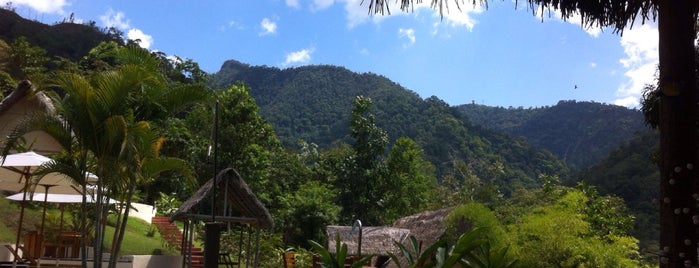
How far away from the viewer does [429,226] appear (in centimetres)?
1477

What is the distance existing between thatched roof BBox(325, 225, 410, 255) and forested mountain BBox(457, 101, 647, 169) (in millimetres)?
43893

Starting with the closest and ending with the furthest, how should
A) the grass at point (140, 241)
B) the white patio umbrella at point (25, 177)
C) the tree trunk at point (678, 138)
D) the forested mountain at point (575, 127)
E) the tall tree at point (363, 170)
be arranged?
1. the tree trunk at point (678, 138)
2. the white patio umbrella at point (25, 177)
3. the grass at point (140, 241)
4. the tall tree at point (363, 170)
5. the forested mountain at point (575, 127)

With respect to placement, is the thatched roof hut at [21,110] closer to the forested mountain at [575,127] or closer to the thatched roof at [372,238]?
the thatched roof at [372,238]

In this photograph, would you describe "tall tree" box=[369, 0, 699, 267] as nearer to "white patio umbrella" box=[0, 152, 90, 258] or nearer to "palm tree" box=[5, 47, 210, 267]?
"palm tree" box=[5, 47, 210, 267]

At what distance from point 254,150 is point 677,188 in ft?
76.8

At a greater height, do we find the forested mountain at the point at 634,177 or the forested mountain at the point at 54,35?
the forested mountain at the point at 54,35

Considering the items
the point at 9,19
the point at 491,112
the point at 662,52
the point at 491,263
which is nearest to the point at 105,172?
the point at 491,263

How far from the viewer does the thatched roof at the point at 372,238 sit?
51.5 ft

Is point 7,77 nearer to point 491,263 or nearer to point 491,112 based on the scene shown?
point 491,263

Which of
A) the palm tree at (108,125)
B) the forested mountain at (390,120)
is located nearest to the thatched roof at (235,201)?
the palm tree at (108,125)

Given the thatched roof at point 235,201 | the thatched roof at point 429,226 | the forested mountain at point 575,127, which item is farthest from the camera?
the forested mountain at point 575,127

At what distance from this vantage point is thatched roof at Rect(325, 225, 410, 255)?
51.5 ft

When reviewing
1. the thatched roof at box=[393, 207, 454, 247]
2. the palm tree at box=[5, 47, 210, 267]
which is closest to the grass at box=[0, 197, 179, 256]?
the thatched roof at box=[393, 207, 454, 247]

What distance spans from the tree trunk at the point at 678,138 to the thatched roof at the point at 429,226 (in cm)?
983
